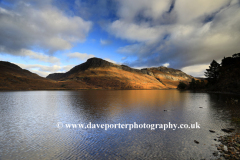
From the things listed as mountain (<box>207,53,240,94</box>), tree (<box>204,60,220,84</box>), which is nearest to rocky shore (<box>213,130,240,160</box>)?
mountain (<box>207,53,240,94</box>)

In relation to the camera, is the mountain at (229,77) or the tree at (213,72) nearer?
the mountain at (229,77)

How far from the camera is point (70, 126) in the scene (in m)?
16.9

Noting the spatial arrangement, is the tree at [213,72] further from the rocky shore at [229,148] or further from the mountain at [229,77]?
the rocky shore at [229,148]

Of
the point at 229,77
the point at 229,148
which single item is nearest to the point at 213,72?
the point at 229,77

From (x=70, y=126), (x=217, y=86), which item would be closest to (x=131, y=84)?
(x=217, y=86)

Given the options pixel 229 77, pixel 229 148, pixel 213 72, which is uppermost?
pixel 213 72

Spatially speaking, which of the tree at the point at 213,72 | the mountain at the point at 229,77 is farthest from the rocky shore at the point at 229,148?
the tree at the point at 213,72

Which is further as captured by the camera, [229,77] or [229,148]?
[229,77]

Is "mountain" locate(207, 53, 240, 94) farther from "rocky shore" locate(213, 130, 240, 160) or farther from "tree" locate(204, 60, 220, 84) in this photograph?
"rocky shore" locate(213, 130, 240, 160)

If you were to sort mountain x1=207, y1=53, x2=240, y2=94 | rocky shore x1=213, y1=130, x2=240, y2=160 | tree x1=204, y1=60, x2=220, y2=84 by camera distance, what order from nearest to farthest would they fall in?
rocky shore x1=213, y1=130, x2=240, y2=160
mountain x1=207, y1=53, x2=240, y2=94
tree x1=204, y1=60, x2=220, y2=84

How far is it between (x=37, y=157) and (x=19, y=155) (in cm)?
159

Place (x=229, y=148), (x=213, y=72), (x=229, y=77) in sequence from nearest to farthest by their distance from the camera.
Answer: (x=229, y=148), (x=229, y=77), (x=213, y=72)

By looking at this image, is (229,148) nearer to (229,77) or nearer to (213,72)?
(229,77)

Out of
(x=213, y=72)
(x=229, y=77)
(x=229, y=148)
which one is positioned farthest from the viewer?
(x=213, y=72)
